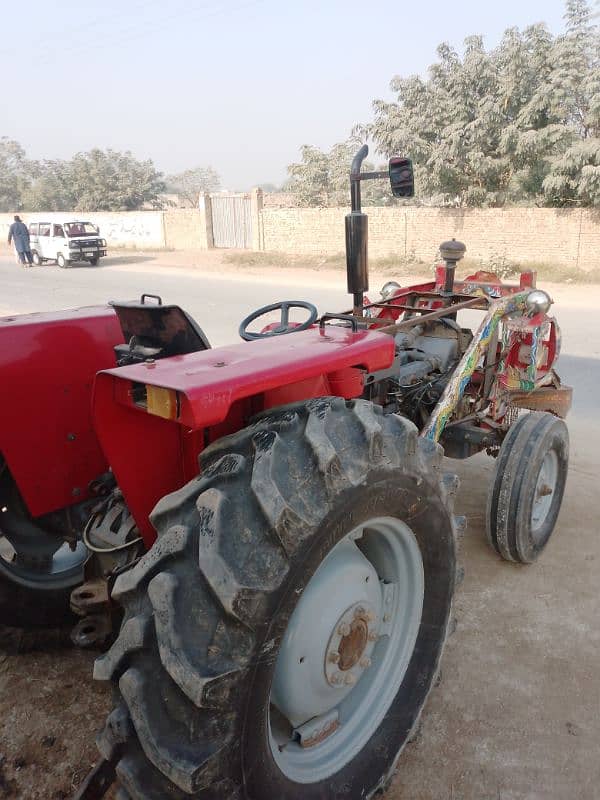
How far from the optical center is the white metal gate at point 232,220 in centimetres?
2567

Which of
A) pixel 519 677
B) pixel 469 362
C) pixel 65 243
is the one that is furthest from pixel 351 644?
pixel 65 243

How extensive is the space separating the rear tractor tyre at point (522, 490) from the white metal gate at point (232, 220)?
915 inches

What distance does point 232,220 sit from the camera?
2633 cm

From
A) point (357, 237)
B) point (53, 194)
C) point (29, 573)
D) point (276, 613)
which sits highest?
point (53, 194)

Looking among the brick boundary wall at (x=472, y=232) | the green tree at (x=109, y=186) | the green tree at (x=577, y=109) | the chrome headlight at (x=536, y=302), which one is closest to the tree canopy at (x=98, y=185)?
the green tree at (x=109, y=186)

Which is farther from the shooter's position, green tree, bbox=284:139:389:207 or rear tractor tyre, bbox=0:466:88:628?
green tree, bbox=284:139:389:207

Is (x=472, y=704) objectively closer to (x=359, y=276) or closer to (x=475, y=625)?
(x=475, y=625)

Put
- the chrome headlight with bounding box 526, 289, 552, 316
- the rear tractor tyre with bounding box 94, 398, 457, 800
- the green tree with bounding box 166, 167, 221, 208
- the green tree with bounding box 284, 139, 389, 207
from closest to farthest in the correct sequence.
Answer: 1. the rear tractor tyre with bounding box 94, 398, 457, 800
2. the chrome headlight with bounding box 526, 289, 552, 316
3. the green tree with bounding box 284, 139, 389, 207
4. the green tree with bounding box 166, 167, 221, 208

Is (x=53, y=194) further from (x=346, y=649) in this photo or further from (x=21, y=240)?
(x=346, y=649)

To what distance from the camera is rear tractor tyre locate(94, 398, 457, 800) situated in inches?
56.2

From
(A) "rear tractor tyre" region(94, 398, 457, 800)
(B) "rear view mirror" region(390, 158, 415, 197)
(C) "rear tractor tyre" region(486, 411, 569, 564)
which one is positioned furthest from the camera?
(C) "rear tractor tyre" region(486, 411, 569, 564)

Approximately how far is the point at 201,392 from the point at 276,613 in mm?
550

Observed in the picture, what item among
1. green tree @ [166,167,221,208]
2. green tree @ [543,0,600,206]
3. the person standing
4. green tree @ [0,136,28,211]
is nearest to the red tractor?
green tree @ [543,0,600,206]

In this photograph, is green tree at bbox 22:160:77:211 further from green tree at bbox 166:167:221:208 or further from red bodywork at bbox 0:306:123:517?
red bodywork at bbox 0:306:123:517
